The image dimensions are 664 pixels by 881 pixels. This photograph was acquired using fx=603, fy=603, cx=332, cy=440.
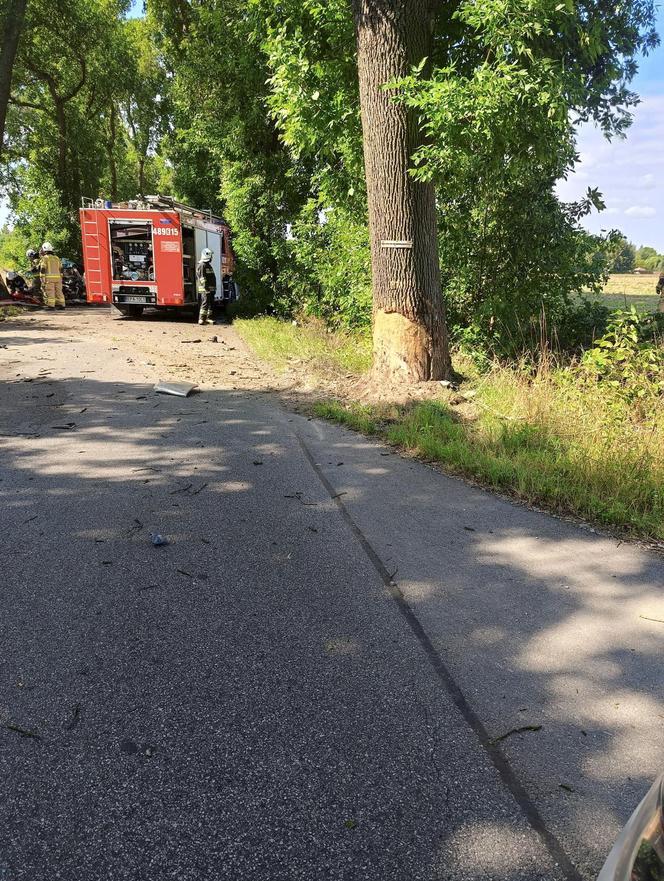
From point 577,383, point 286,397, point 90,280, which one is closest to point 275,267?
point 90,280

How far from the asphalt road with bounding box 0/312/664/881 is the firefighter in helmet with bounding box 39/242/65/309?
17921mm

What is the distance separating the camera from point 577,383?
668 centimetres

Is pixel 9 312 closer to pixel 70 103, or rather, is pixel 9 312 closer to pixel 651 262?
pixel 70 103

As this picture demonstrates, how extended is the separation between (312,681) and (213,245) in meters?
19.7

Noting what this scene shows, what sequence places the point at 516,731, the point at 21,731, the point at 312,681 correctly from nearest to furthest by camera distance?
the point at 21,731 < the point at 516,731 < the point at 312,681

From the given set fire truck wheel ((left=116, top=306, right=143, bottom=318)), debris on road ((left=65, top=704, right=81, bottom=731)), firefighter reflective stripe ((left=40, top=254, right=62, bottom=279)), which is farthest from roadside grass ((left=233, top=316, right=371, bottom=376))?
firefighter reflective stripe ((left=40, top=254, right=62, bottom=279))

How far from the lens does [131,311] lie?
1995cm

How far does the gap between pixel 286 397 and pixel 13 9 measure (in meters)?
16.4

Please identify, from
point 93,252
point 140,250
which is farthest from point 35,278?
point 140,250

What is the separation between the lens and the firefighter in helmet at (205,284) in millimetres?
17609

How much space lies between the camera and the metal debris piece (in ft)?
27.6

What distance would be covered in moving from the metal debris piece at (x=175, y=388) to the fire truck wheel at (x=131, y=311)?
476 inches

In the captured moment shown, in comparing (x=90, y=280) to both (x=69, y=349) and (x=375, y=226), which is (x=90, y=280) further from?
(x=375, y=226)

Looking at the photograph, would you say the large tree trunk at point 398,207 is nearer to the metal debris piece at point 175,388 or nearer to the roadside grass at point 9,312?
the metal debris piece at point 175,388
